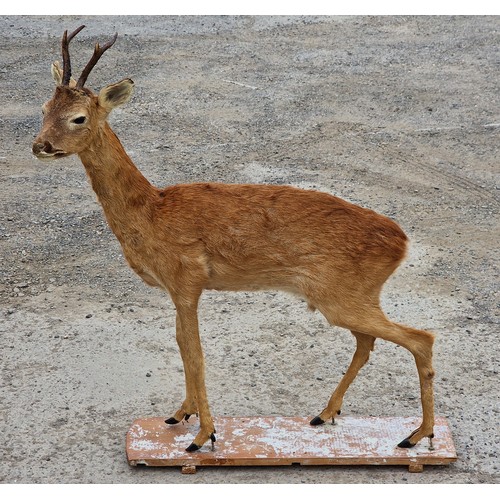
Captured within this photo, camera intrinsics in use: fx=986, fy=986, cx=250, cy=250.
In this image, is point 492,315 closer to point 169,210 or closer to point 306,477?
point 306,477

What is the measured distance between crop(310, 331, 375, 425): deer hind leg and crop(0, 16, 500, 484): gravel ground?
428 millimetres

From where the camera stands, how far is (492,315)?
1091cm

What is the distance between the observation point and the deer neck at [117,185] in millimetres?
8023

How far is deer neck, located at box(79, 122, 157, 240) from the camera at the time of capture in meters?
8.02

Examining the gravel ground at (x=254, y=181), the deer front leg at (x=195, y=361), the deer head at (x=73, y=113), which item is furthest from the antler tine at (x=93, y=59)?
the gravel ground at (x=254, y=181)

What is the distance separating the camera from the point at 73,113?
7734 mm

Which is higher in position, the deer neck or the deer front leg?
Answer: the deer neck

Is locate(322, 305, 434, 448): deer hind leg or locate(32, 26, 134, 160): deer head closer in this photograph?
locate(32, 26, 134, 160): deer head

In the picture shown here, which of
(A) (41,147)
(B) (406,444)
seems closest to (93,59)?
(A) (41,147)

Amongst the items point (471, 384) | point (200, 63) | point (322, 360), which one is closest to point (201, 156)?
point (200, 63)

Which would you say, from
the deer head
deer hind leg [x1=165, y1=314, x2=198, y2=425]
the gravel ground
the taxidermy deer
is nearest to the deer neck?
the taxidermy deer

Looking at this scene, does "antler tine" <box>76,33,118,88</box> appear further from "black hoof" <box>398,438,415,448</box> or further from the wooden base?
"black hoof" <box>398,438,415,448</box>

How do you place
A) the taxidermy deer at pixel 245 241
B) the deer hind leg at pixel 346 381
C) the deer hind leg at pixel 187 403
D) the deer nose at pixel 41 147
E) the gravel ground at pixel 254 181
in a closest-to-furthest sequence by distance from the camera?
1. the deer nose at pixel 41 147
2. the taxidermy deer at pixel 245 241
3. the deer hind leg at pixel 187 403
4. the deer hind leg at pixel 346 381
5. the gravel ground at pixel 254 181

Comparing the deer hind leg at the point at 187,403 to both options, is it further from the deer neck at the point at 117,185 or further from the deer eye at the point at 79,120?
the deer eye at the point at 79,120
